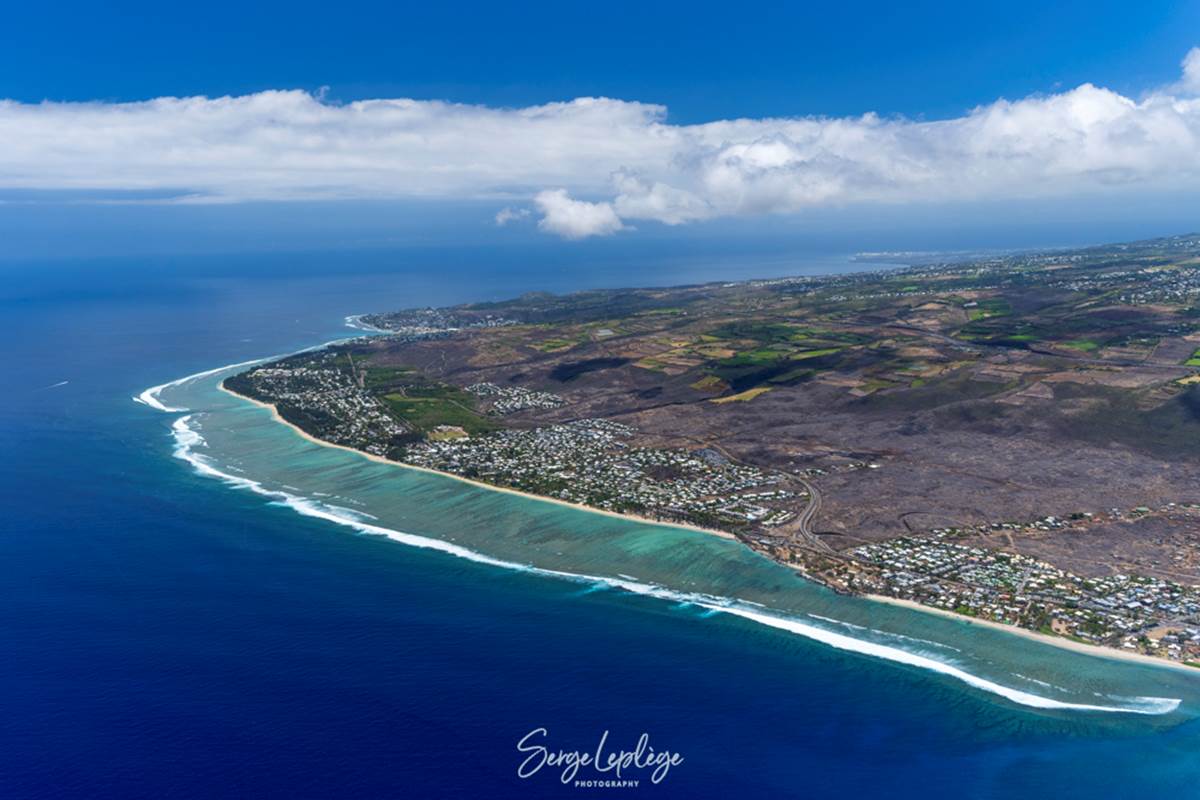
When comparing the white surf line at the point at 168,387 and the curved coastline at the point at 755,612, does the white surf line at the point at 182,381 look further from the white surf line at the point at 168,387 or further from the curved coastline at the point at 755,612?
the curved coastline at the point at 755,612

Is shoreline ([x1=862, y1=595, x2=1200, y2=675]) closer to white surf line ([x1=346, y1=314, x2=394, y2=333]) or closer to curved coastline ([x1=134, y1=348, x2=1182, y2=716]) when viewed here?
curved coastline ([x1=134, y1=348, x2=1182, y2=716])

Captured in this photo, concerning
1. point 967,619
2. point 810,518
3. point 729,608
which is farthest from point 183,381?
point 967,619

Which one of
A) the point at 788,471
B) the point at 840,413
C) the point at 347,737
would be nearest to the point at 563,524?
the point at 788,471

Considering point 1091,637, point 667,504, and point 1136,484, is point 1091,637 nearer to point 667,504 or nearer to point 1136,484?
point 1136,484

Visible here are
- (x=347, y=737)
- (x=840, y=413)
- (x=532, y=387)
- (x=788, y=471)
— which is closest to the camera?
(x=347, y=737)

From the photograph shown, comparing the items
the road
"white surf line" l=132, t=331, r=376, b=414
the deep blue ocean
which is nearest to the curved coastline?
the deep blue ocean

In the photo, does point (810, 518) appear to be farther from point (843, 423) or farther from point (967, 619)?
point (843, 423)
